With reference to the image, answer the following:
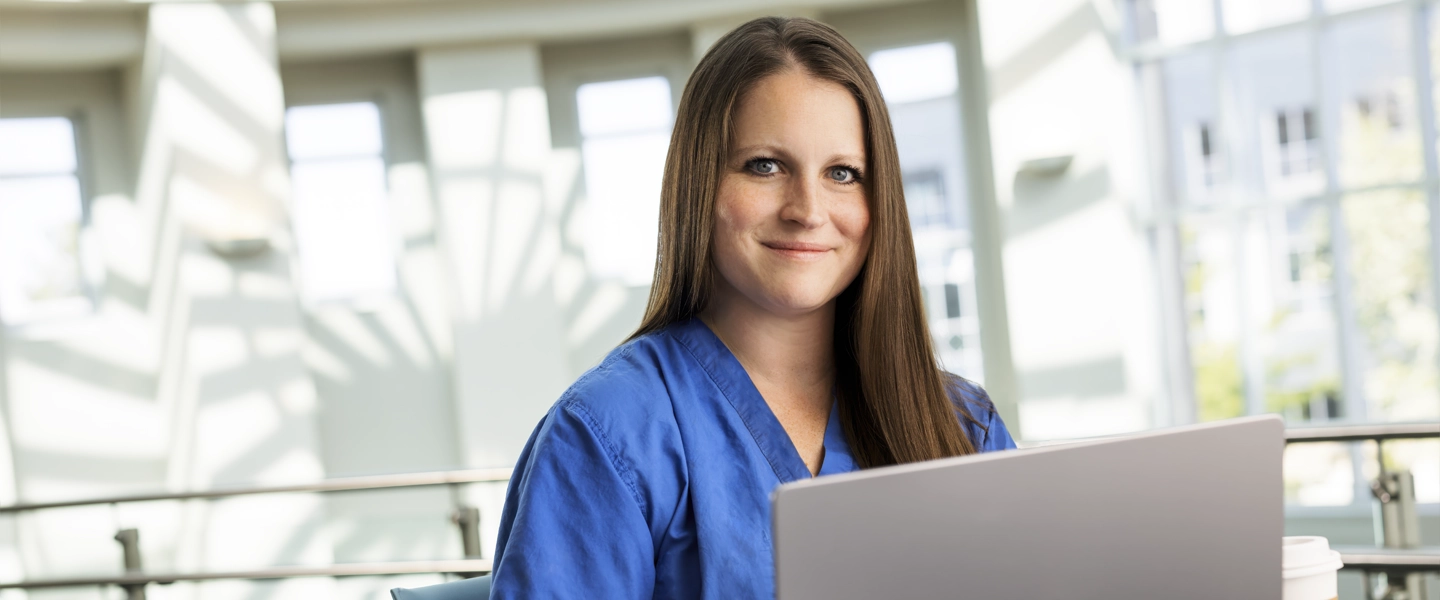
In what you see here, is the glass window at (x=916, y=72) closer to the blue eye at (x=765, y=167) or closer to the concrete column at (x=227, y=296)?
the concrete column at (x=227, y=296)

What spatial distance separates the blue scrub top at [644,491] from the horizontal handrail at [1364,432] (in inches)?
49.8

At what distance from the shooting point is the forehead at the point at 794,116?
3.36 ft

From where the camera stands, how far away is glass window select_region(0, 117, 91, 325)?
6457 millimetres

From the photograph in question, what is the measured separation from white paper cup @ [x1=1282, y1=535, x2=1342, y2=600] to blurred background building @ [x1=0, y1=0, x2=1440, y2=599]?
4697mm

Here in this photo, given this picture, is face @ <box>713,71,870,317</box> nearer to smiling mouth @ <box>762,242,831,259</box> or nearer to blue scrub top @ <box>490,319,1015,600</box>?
smiling mouth @ <box>762,242,831,259</box>

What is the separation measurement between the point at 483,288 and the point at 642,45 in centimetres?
187

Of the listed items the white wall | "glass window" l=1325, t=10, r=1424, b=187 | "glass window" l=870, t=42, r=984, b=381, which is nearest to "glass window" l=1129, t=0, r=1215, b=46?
the white wall

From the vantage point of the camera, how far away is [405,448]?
22.6 feet

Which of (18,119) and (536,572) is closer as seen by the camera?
(536,572)

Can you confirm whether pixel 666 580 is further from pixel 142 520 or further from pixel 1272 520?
pixel 142 520

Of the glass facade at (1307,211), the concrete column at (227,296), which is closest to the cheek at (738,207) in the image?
the glass facade at (1307,211)

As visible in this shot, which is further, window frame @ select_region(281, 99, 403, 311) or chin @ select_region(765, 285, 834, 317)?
window frame @ select_region(281, 99, 403, 311)

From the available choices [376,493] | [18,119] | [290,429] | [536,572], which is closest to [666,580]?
[536,572]

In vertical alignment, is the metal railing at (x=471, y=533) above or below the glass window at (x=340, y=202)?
below
